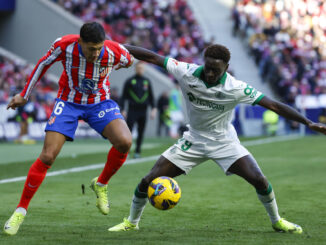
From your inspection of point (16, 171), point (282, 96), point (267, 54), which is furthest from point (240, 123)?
point (16, 171)

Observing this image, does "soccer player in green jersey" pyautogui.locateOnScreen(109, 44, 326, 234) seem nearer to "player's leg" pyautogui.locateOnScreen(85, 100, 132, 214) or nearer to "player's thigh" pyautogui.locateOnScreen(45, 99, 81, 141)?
"player's leg" pyautogui.locateOnScreen(85, 100, 132, 214)

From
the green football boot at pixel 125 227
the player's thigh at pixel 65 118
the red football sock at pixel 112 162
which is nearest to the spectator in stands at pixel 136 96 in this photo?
the red football sock at pixel 112 162

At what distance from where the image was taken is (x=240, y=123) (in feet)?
94.8

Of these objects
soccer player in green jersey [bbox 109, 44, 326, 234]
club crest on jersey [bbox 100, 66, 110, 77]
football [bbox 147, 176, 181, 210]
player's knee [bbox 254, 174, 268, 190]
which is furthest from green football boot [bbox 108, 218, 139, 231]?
club crest on jersey [bbox 100, 66, 110, 77]

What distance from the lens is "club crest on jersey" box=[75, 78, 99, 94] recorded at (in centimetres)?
756

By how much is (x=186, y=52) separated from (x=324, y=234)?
25.6 meters

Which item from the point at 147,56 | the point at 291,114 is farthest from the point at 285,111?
the point at 147,56

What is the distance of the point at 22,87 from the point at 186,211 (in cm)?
1776

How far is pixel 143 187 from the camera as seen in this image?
7.12 meters

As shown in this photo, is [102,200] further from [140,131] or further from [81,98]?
[140,131]

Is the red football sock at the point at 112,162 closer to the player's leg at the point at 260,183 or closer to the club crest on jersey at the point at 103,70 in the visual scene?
the club crest on jersey at the point at 103,70

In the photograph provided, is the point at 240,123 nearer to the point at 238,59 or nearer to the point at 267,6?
the point at 238,59

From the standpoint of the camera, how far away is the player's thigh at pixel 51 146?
282 inches

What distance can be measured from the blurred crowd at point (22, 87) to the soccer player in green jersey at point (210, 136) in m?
16.5
